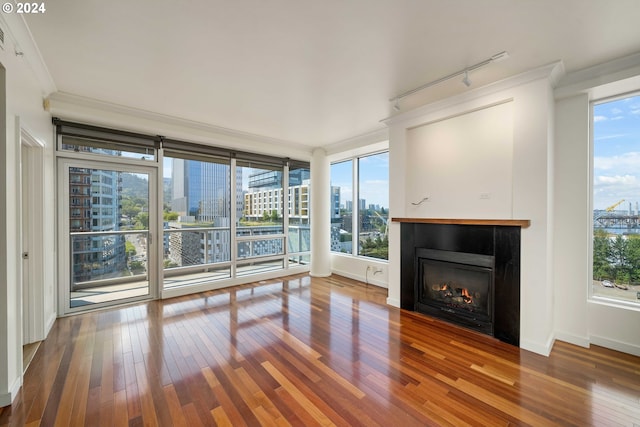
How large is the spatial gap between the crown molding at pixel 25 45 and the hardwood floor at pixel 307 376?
2690 mm

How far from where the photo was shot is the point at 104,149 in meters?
3.71

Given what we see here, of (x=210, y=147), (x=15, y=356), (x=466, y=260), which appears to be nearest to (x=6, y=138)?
(x=15, y=356)

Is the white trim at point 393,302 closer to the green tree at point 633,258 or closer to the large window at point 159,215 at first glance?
the green tree at point 633,258

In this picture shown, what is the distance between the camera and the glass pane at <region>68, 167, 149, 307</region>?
3.59m

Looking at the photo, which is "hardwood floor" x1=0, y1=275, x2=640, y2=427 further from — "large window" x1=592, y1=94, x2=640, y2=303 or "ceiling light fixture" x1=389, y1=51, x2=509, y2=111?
"ceiling light fixture" x1=389, y1=51, x2=509, y2=111

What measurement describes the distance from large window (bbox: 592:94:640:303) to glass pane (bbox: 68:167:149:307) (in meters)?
5.93

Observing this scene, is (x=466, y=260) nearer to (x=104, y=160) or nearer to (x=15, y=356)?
(x=15, y=356)

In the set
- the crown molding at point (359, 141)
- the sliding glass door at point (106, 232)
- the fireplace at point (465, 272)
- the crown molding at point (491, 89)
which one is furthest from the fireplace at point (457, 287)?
the sliding glass door at point (106, 232)

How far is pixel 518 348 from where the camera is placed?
2662 mm

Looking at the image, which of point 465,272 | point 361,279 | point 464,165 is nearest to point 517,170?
point 464,165

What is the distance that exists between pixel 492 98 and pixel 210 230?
185 inches

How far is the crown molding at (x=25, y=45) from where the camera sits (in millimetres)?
1865

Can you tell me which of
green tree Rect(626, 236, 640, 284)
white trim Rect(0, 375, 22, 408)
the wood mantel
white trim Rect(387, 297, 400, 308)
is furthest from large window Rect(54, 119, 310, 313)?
green tree Rect(626, 236, 640, 284)

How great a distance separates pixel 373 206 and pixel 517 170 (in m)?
2.66
